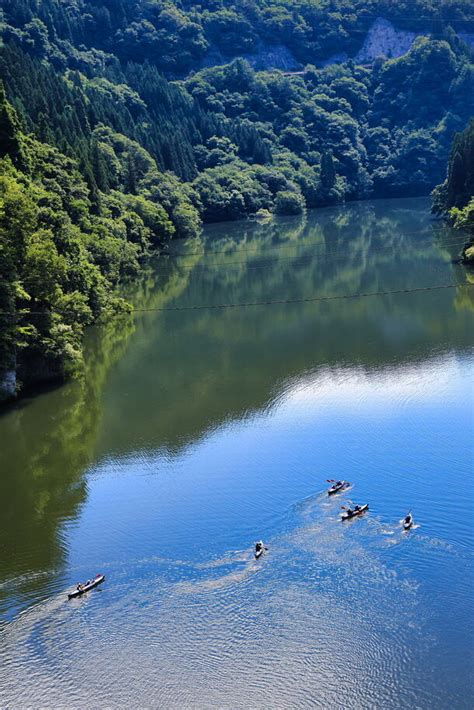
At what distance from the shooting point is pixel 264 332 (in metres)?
58.3

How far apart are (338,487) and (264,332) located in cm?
2732

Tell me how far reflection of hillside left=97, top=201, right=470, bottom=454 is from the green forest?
5.53 metres

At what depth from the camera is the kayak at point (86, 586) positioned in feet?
87.7

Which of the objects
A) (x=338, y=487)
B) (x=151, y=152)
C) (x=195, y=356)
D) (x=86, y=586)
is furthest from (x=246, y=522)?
(x=151, y=152)

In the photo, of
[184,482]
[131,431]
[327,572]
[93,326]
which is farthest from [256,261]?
[327,572]

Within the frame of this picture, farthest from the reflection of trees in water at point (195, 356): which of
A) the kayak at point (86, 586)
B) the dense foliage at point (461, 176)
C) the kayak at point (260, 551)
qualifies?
the dense foliage at point (461, 176)

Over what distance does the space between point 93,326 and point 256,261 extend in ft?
107

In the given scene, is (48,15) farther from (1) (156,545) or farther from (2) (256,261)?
(1) (156,545)

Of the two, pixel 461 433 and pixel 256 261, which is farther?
pixel 256 261

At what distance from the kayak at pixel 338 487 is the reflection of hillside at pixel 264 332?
9262 millimetres

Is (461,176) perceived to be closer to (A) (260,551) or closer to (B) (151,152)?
(B) (151,152)

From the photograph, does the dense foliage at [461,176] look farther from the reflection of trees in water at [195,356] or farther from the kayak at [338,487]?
the kayak at [338,487]

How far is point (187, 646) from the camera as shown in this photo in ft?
78.9

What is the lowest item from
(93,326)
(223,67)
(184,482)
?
(184,482)
